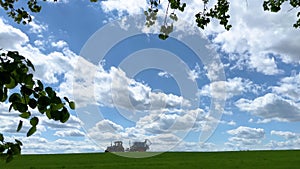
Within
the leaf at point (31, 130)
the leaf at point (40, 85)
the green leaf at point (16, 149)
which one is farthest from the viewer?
the green leaf at point (16, 149)

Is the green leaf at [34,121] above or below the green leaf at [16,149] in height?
above

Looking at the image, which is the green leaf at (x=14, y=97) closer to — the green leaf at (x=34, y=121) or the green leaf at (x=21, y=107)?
the green leaf at (x=21, y=107)

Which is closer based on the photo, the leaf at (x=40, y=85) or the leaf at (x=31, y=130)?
the leaf at (x=31, y=130)

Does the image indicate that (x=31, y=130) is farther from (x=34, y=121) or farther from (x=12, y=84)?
(x=12, y=84)

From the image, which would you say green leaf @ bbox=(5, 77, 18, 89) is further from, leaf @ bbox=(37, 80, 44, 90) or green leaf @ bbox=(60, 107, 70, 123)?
green leaf @ bbox=(60, 107, 70, 123)

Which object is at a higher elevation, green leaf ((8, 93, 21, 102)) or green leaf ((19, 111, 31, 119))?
green leaf ((8, 93, 21, 102))

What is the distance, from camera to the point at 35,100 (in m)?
2.32

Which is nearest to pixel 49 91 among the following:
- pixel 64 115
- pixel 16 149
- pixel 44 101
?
pixel 44 101

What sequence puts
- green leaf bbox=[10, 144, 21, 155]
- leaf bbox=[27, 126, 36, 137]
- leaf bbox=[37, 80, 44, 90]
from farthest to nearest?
green leaf bbox=[10, 144, 21, 155] < leaf bbox=[37, 80, 44, 90] < leaf bbox=[27, 126, 36, 137]

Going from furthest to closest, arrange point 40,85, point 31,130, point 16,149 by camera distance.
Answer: point 16,149 → point 40,85 → point 31,130

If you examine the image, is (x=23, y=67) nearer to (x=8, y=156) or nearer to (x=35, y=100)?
(x=35, y=100)

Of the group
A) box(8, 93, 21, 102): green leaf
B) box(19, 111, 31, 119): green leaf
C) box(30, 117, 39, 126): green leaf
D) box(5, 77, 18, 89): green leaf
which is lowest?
box(30, 117, 39, 126): green leaf

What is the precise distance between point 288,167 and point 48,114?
2975cm

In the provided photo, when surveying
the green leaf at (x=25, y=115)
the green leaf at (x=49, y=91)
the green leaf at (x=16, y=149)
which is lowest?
the green leaf at (x=16, y=149)
